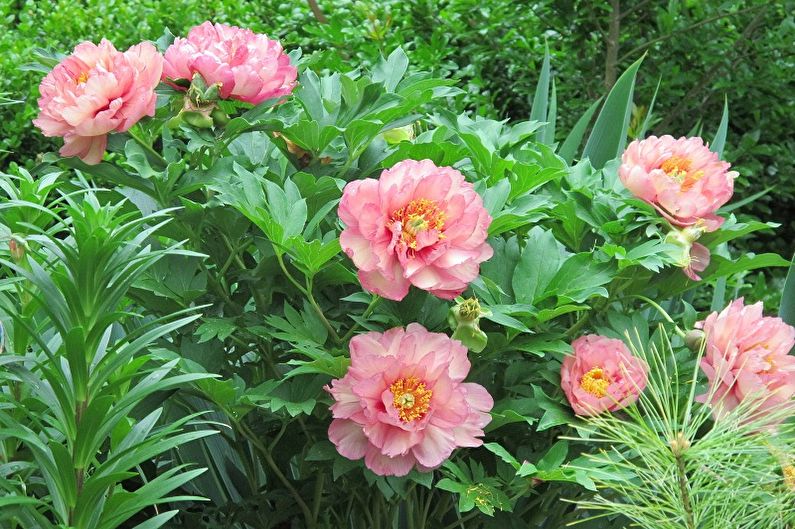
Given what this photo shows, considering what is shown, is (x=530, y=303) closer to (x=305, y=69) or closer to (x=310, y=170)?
(x=310, y=170)

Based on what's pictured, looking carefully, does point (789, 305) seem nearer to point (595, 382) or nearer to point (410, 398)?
point (595, 382)

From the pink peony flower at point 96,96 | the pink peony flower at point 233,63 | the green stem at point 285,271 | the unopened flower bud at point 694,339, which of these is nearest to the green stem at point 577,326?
the unopened flower bud at point 694,339

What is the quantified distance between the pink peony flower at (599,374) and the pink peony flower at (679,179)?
20cm

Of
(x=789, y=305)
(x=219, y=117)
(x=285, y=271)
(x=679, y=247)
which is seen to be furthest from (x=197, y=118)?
(x=789, y=305)

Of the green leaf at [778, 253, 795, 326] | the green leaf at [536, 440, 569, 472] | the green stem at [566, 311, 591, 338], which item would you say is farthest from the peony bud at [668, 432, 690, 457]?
the green leaf at [778, 253, 795, 326]

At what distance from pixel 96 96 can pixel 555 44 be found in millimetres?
2795

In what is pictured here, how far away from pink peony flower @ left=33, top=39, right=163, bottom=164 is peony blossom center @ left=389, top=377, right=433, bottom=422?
49 centimetres

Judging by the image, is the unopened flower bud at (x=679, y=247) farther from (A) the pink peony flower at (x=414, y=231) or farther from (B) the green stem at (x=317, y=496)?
(B) the green stem at (x=317, y=496)

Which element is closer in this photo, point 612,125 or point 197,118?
point 197,118

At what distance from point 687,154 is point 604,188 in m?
0.13

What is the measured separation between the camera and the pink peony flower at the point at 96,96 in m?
1.35

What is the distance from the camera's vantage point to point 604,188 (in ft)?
5.13

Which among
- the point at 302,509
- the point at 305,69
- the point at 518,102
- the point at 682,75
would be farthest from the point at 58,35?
the point at 302,509

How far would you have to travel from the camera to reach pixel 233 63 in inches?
56.2
